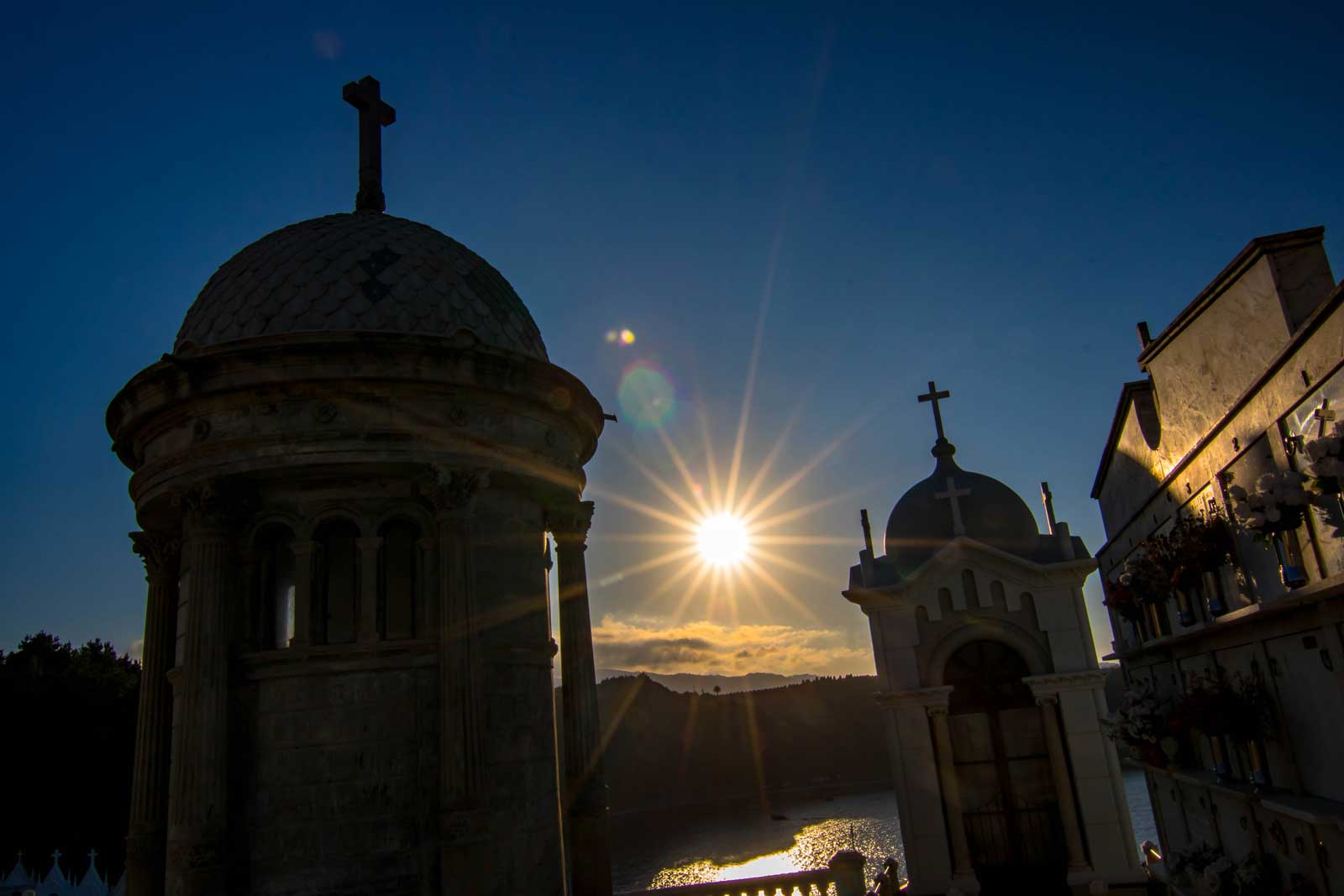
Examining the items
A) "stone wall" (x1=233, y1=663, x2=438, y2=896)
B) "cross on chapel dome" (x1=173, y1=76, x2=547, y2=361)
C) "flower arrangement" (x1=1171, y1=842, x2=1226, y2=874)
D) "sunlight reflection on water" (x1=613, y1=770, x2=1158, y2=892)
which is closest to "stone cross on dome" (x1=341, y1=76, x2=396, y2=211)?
"cross on chapel dome" (x1=173, y1=76, x2=547, y2=361)

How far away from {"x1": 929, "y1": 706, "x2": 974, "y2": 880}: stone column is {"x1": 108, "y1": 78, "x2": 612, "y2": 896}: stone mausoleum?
8.06m

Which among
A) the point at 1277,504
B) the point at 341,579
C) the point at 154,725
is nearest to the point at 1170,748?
the point at 1277,504

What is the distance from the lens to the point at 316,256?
14.4 meters

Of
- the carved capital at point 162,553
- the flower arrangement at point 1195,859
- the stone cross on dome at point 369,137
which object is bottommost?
the flower arrangement at point 1195,859

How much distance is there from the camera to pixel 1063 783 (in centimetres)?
1820

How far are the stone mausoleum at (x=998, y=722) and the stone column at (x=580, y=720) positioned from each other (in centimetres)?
741

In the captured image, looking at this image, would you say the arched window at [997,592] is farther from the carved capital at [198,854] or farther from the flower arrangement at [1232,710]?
the carved capital at [198,854]

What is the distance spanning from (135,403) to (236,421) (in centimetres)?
188

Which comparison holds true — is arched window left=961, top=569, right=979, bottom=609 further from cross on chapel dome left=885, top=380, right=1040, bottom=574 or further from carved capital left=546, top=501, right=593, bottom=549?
carved capital left=546, top=501, right=593, bottom=549

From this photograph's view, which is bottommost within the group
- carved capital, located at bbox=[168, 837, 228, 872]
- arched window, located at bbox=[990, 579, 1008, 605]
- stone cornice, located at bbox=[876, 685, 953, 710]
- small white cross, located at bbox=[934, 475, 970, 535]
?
carved capital, located at bbox=[168, 837, 228, 872]

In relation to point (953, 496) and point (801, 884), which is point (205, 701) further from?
point (953, 496)

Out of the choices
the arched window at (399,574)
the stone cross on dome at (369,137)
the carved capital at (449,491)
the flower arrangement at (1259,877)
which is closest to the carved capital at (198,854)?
the arched window at (399,574)

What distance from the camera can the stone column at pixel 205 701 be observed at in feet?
36.2

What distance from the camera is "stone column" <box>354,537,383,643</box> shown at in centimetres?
1232
